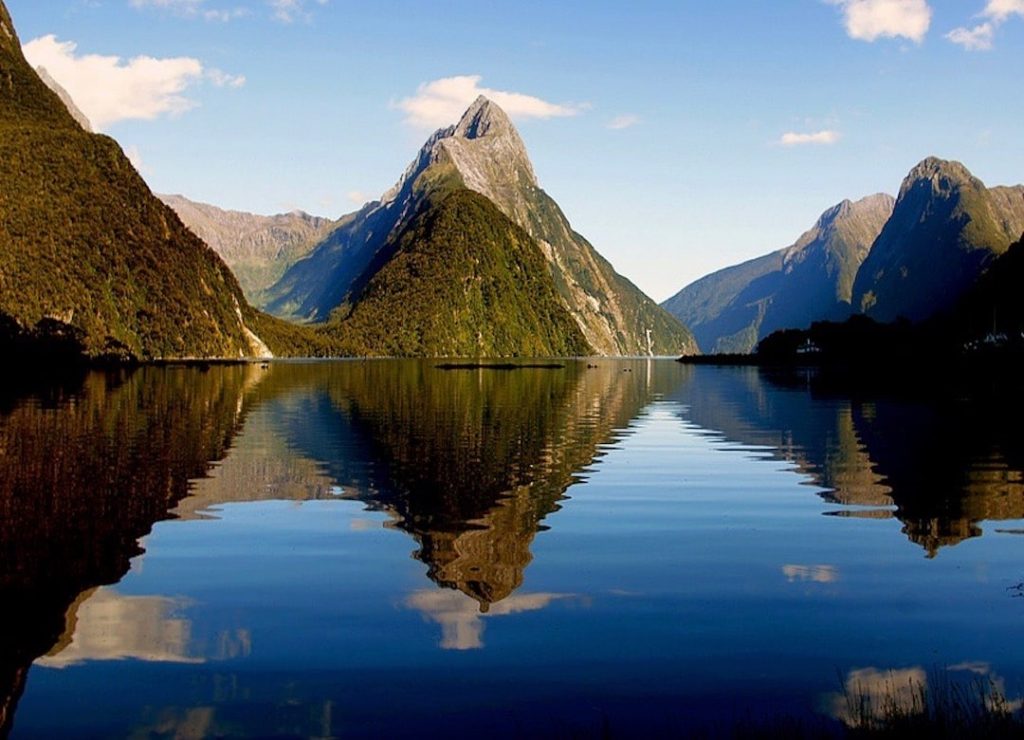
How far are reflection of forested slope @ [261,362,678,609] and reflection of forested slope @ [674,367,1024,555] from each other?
11.6 metres

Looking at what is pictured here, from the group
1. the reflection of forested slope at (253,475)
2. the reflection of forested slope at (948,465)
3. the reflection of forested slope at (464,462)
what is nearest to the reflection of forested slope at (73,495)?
the reflection of forested slope at (253,475)

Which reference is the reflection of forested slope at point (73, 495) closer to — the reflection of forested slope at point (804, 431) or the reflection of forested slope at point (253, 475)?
the reflection of forested slope at point (253, 475)

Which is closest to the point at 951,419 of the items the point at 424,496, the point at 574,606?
the point at 424,496

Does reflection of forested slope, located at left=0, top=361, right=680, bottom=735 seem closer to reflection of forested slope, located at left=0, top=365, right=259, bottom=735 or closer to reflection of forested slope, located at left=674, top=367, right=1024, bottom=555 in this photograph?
reflection of forested slope, located at left=0, top=365, right=259, bottom=735

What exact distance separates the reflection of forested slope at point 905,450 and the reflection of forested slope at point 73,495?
80.5 ft

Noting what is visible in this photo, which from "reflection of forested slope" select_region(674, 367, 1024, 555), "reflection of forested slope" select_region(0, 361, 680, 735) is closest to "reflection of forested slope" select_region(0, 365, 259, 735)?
"reflection of forested slope" select_region(0, 361, 680, 735)

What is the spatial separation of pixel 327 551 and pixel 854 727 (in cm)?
1800

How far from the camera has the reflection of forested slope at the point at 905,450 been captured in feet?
126

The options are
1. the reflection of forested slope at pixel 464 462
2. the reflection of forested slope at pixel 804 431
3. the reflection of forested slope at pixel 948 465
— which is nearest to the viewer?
the reflection of forested slope at pixel 464 462

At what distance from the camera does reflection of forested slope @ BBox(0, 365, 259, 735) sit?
72.5ft

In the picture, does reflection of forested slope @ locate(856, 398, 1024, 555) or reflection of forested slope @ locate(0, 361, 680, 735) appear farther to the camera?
reflection of forested slope @ locate(856, 398, 1024, 555)

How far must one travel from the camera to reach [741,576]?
26953 millimetres

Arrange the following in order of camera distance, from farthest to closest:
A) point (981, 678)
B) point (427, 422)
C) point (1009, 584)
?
point (427, 422), point (1009, 584), point (981, 678)

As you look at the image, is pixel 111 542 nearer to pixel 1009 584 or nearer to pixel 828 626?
pixel 828 626
